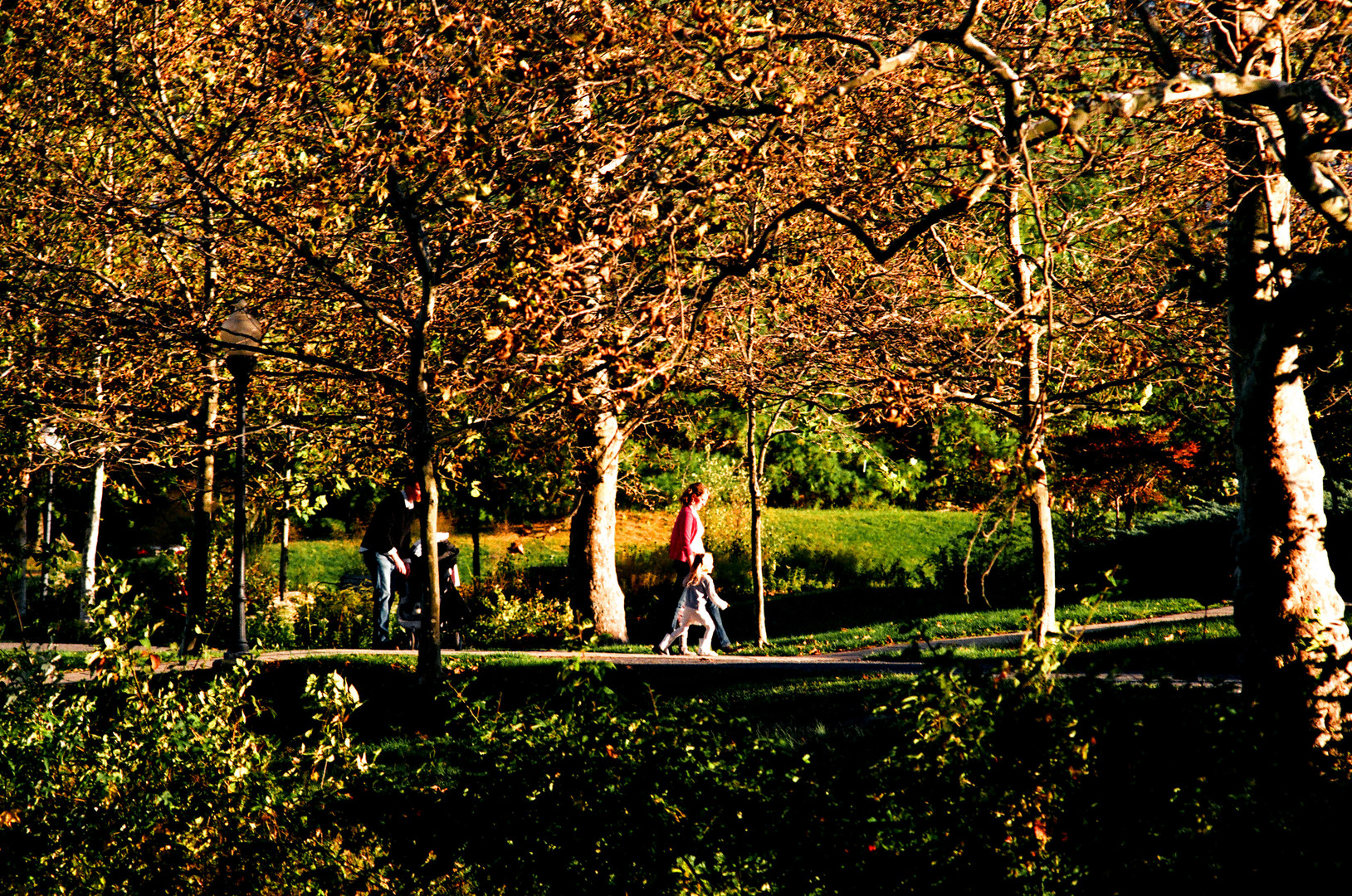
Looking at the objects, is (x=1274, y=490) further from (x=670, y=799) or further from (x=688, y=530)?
(x=688, y=530)

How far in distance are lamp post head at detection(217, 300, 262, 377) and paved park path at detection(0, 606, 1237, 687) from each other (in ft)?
8.63

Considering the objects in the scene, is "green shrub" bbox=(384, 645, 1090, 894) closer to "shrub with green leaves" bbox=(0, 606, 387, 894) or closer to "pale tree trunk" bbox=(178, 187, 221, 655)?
"shrub with green leaves" bbox=(0, 606, 387, 894)

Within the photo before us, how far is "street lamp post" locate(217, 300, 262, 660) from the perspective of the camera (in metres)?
9.16

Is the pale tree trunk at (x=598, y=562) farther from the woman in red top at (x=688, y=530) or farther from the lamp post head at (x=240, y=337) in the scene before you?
the lamp post head at (x=240, y=337)

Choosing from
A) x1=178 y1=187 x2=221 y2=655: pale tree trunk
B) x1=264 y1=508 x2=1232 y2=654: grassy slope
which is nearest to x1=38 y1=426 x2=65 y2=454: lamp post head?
x1=178 y1=187 x2=221 y2=655: pale tree trunk

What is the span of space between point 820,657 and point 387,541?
508 centimetres

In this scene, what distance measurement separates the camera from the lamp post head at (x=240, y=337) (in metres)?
9.12

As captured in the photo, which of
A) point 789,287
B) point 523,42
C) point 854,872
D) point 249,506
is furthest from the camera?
point 249,506

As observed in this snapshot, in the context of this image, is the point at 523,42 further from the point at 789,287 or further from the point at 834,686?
the point at 834,686

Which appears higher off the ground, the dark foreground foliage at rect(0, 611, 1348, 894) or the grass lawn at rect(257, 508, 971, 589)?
the grass lawn at rect(257, 508, 971, 589)

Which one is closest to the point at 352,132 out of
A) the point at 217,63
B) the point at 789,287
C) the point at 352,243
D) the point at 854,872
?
the point at 352,243

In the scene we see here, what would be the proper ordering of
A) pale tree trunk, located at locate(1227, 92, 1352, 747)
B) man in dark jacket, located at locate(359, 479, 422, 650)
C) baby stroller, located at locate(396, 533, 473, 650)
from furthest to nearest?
baby stroller, located at locate(396, 533, 473, 650) → man in dark jacket, located at locate(359, 479, 422, 650) → pale tree trunk, located at locate(1227, 92, 1352, 747)

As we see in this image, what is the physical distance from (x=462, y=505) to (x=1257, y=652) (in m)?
15.6

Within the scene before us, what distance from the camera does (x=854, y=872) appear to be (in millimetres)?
3348
